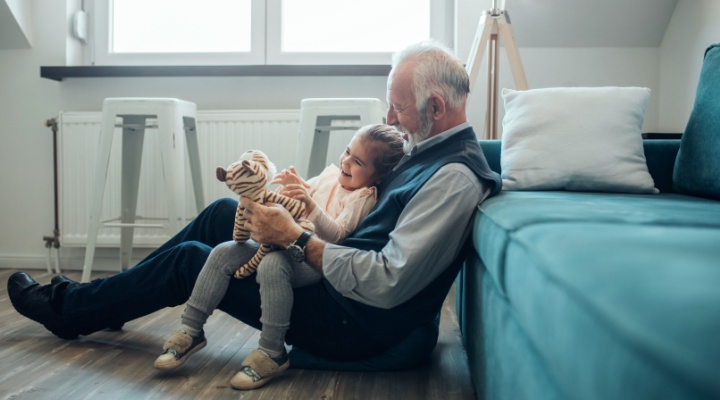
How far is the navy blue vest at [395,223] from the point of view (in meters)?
1.40

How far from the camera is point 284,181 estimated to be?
5.08ft

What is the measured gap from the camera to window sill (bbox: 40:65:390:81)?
10.0 ft

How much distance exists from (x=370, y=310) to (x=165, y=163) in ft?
4.83

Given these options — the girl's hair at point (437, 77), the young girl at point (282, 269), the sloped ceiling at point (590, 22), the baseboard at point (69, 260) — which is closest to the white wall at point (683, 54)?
the sloped ceiling at point (590, 22)

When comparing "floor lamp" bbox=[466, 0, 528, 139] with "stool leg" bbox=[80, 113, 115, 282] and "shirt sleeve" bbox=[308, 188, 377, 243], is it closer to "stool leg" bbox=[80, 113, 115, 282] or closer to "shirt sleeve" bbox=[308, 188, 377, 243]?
"shirt sleeve" bbox=[308, 188, 377, 243]

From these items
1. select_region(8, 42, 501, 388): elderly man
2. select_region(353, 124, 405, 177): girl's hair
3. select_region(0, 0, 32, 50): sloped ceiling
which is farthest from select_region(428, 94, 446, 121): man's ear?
select_region(0, 0, 32, 50): sloped ceiling

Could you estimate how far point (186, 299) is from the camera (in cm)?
166

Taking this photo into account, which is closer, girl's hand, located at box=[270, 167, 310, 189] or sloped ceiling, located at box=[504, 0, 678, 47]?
girl's hand, located at box=[270, 167, 310, 189]

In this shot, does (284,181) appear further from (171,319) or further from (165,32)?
(165,32)

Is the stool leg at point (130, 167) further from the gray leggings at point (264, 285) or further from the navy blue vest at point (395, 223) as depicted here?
the navy blue vest at point (395, 223)

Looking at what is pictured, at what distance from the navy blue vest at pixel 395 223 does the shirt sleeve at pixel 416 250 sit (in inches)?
2.2

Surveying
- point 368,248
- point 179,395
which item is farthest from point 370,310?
point 179,395

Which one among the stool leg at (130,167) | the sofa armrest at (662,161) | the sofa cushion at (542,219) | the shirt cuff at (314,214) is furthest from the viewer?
the stool leg at (130,167)

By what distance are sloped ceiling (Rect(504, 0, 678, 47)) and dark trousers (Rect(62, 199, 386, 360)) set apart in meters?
1.81
